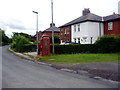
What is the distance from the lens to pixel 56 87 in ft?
15.5

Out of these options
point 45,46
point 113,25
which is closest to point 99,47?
point 45,46

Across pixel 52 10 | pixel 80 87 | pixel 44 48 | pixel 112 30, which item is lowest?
pixel 80 87

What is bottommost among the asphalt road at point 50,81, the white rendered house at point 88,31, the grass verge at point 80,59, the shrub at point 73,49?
the asphalt road at point 50,81

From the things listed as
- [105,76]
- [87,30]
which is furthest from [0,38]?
[105,76]

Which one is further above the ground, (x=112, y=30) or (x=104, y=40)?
(x=112, y=30)

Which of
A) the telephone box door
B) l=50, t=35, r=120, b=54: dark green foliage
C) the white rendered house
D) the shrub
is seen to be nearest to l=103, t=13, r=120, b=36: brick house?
the white rendered house

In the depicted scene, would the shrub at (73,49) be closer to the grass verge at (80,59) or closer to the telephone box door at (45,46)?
the telephone box door at (45,46)

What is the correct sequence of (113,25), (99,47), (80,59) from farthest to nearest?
(113,25) → (99,47) → (80,59)

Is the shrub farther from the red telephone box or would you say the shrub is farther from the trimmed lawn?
the trimmed lawn

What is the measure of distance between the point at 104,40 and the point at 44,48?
30.5ft

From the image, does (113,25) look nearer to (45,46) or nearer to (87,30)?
(87,30)

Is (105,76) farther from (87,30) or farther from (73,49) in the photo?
(87,30)

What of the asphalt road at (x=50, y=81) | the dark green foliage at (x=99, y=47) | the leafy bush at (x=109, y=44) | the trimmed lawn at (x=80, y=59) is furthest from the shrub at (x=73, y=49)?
the asphalt road at (x=50, y=81)

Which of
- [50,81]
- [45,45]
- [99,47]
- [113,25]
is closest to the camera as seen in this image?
[50,81]
